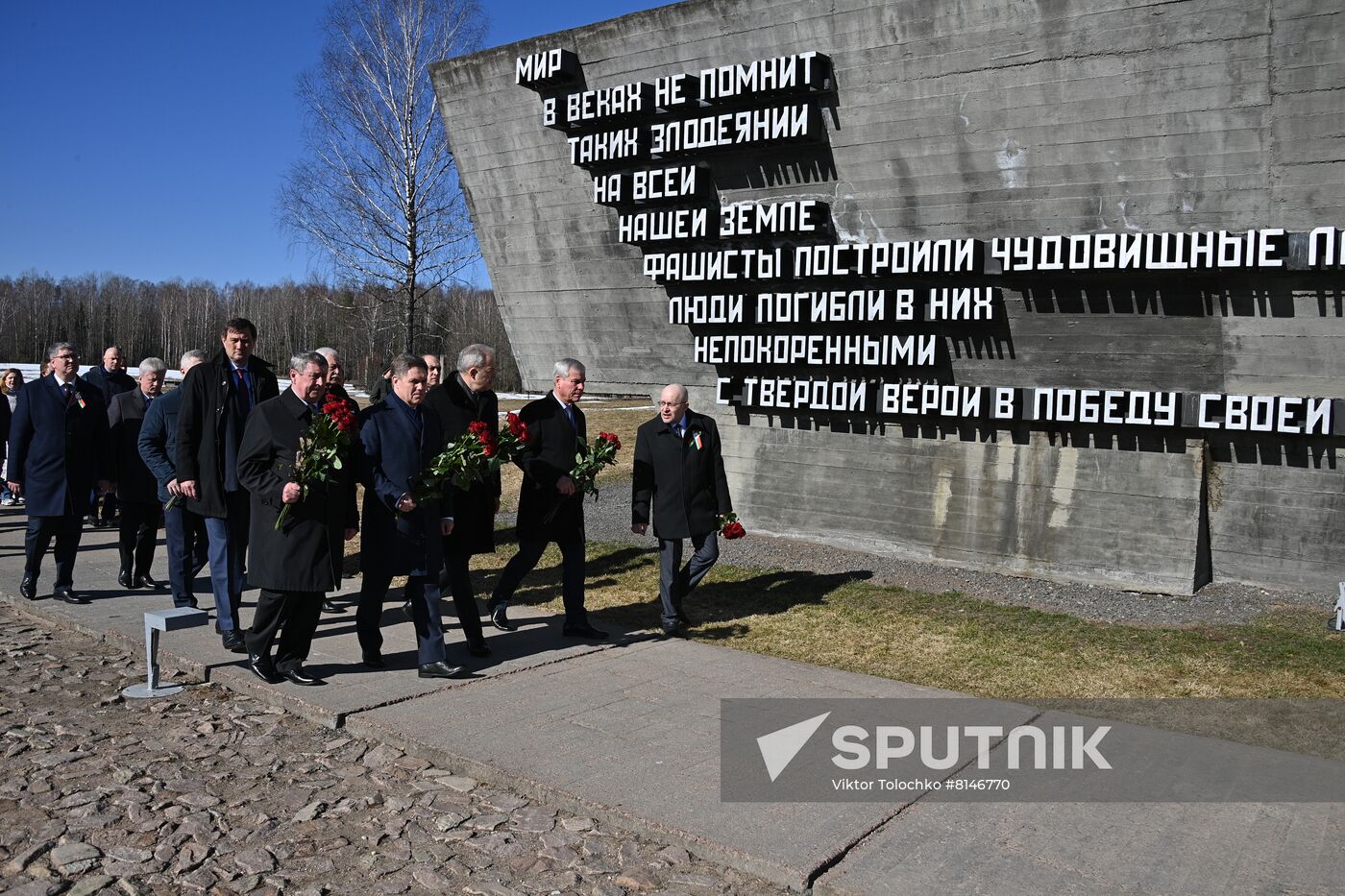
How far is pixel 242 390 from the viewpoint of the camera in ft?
23.7

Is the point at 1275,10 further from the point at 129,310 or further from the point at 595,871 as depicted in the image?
the point at 129,310

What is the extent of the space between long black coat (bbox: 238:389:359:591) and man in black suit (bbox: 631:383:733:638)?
7.42 ft

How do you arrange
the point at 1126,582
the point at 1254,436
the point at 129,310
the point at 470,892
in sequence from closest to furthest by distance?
the point at 470,892 → the point at 1254,436 → the point at 1126,582 → the point at 129,310

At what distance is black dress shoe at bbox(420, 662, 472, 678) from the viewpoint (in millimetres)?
6562

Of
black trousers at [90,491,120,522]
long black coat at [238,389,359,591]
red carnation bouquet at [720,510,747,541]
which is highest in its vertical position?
long black coat at [238,389,359,591]

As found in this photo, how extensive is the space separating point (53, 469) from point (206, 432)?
Result: 2719 mm

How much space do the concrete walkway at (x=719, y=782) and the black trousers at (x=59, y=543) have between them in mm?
1267

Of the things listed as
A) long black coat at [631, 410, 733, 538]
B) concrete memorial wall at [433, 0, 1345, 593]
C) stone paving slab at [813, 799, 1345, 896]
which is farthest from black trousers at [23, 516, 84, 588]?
stone paving slab at [813, 799, 1345, 896]

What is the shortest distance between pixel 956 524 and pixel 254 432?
6.21 meters

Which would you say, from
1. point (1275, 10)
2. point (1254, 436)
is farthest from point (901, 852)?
point (1275, 10)

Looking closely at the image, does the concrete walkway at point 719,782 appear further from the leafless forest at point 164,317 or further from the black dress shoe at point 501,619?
the leafless forest at point 164,317

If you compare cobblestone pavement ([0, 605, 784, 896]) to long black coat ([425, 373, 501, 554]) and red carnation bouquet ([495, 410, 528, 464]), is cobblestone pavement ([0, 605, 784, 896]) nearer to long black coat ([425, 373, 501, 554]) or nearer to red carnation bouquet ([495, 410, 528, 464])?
long black coat ([425, 373, 501, 554])

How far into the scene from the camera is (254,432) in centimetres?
631

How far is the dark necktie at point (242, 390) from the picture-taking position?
23.7ft
